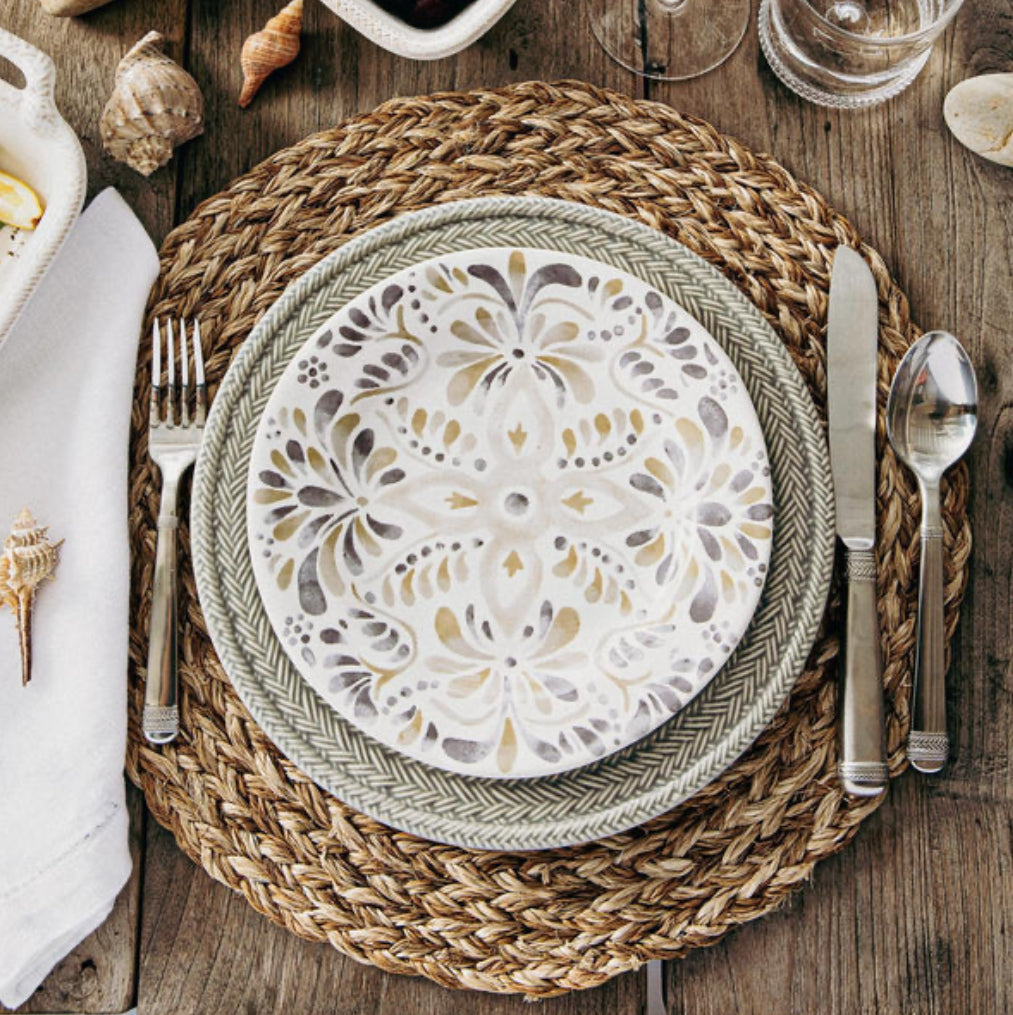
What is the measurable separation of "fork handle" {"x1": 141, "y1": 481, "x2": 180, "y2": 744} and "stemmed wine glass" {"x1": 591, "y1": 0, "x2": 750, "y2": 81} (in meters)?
0.49

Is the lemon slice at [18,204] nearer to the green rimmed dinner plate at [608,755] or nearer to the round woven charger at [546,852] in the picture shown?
the round woven charger at [546,852]

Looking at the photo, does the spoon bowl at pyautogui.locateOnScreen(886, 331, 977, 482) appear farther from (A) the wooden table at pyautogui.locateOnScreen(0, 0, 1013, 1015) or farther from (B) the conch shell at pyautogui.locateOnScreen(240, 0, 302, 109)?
(B) the conch shell at pyautogui.locateOnScreen(240, 0, 302, 109)

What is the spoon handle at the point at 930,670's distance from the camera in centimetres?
71

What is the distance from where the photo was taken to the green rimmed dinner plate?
0.65 metres

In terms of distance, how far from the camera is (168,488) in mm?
720

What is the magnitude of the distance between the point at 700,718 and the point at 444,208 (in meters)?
0.37

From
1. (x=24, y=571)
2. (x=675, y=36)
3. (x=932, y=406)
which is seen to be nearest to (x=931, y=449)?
(x=932, y=406)

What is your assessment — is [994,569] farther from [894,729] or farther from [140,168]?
[140,168]

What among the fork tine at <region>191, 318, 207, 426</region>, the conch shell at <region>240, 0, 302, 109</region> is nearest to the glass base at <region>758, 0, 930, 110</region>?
the conch shell at <region>240, 0, 302, 109</region>

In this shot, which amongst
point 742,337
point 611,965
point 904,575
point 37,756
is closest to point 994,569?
point 904,575

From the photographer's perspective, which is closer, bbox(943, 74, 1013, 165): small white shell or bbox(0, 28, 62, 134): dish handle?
bbox(0, 28, 62, 134): dish handle

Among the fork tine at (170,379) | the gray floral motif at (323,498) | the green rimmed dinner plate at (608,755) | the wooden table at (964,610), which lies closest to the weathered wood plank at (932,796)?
the wooden table at (964,610)

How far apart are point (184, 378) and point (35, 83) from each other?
21 centimetres

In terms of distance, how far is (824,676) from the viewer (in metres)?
0.71
